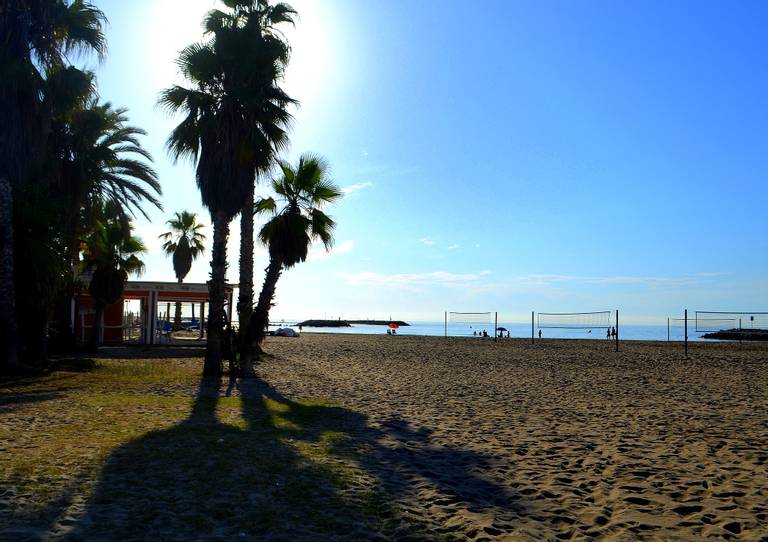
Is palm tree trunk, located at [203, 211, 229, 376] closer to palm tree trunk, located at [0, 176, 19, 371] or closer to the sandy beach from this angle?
the sandy beach

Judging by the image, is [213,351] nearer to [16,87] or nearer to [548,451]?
[16,87]

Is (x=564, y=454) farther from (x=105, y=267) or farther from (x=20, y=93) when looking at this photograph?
(x=105, y=267)

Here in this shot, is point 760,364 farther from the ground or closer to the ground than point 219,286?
closer to the ground

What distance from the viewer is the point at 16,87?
15.5 m

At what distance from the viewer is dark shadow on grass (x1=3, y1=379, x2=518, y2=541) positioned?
16.7 ft

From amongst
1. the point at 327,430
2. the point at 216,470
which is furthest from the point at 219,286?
the point at 216,470

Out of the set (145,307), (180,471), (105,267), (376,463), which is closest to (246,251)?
(105,267)

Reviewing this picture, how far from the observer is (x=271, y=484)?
21.0 feet

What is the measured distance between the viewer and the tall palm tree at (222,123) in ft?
54.5

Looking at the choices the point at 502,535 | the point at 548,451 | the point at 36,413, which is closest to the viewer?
the point at 502,535

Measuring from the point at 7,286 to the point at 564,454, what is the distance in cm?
1506

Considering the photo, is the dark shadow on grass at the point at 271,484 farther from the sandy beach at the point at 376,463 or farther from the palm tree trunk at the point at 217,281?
the palm tree trunk at the point at 217,281

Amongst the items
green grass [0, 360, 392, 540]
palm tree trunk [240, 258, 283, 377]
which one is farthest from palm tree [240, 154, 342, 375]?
green grass [0, 360, 392, 540]

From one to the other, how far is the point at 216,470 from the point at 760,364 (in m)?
24.2
